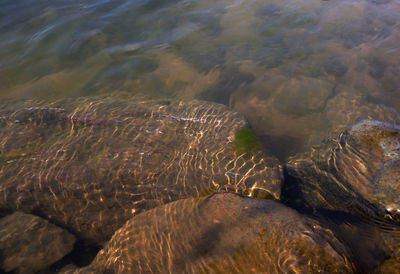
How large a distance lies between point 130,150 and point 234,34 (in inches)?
198

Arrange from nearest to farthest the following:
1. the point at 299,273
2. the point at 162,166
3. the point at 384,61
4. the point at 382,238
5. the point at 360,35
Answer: the point at 299,273 < the point at 382,238 < the point at 162,166 < the point at 384,61 < the point at 360,35

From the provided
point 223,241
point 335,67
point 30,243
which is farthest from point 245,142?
point 335,67

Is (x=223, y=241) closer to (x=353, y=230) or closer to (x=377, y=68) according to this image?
(x=353, y=230)

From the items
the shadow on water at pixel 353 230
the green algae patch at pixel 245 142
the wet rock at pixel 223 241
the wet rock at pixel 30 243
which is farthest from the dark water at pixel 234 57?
the wet rock at pixel 30 243

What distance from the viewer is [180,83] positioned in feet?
20.4

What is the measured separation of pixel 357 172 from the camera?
375 centimetres

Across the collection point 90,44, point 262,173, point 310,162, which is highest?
point 90,44

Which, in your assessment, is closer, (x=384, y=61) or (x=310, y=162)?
(x=310, y=162)

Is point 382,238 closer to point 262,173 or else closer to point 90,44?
point 262,173

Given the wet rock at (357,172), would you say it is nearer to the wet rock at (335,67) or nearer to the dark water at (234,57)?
the dark water at (234,57)

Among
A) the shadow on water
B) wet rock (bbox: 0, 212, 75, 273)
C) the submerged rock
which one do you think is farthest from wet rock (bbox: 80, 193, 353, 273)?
wet rock (bbox: 0, 212, 75, 273)

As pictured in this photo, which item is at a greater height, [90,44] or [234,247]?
[90,44]

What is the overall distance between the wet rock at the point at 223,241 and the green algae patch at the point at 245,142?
98cm

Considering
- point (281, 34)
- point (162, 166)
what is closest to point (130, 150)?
point (162, 166)
